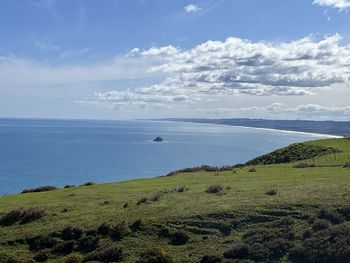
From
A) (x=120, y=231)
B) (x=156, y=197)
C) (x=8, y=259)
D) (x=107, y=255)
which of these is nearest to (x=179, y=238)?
(x=120, y=231)

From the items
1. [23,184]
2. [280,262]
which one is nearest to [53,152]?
[23,184]

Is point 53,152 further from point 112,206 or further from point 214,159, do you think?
point 112,206

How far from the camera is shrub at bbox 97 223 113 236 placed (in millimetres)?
28156

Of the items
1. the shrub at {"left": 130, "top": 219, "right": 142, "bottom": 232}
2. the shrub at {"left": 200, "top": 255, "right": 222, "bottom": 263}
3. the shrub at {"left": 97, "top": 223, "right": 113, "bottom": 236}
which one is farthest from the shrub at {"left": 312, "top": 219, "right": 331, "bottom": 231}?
the shrub at {"left": 97, "top": 223, "right": 113, "bottom": 236}

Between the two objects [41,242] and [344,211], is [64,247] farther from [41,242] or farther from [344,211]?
[344,211]

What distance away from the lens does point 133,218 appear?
96.7ft

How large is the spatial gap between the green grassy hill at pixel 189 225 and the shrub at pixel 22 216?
6 cm

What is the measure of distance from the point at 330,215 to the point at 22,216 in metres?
19.0

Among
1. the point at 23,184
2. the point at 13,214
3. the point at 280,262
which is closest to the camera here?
the point at 280,262

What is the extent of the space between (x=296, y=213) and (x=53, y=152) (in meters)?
178

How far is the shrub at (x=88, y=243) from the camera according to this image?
88.3ft

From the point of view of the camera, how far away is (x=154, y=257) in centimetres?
2453

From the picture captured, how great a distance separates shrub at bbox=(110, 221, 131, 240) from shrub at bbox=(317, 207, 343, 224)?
10.9 meters

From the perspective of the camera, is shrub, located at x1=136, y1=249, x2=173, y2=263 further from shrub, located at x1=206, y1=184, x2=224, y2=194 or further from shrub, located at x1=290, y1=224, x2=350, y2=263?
shrub, located at x1=206, y1=184, x2=224, y2=194
